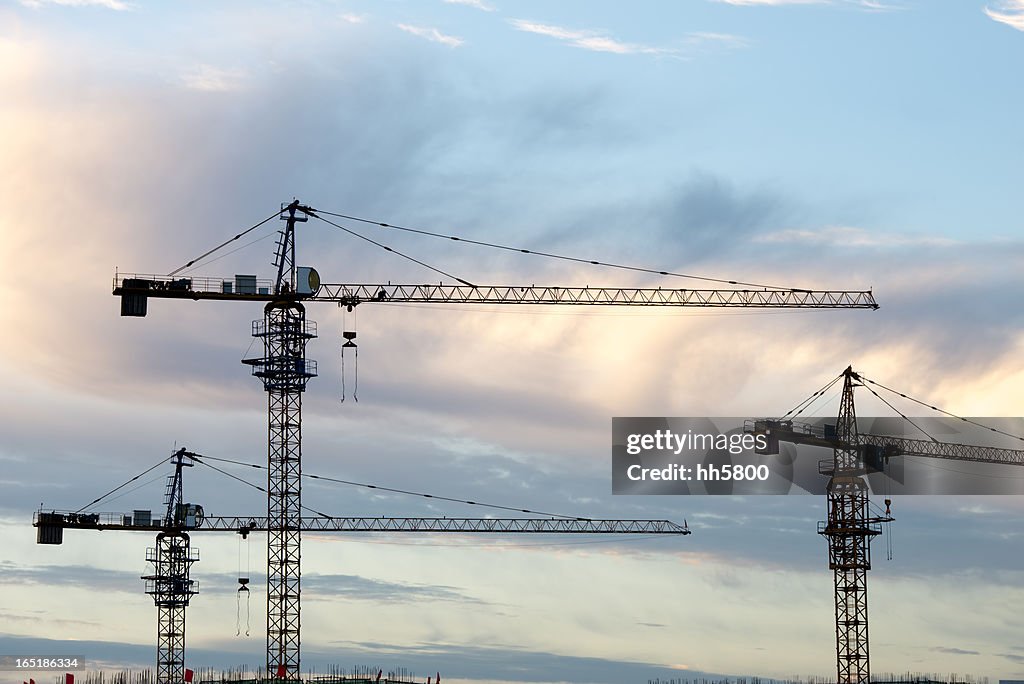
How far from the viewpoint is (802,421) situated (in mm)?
193250

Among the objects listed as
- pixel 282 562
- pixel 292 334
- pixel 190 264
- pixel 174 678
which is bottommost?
pixel 174 678

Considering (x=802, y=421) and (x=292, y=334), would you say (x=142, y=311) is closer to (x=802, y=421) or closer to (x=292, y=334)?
(x=292, y=334)

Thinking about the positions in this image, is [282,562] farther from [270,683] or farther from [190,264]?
[190,264]

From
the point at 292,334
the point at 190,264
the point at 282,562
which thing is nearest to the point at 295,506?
the point at 282,562

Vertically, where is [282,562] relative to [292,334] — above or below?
below

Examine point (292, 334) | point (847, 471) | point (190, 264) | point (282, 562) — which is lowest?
point (282, 562)

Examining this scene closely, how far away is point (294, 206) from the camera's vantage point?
622 ft

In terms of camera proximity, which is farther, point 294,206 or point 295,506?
point 294,206

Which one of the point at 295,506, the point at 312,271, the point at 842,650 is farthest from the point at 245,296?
the point at 842,650

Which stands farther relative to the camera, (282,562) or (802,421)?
(802,421)

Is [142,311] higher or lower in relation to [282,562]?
higher

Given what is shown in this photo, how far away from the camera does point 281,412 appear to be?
174m

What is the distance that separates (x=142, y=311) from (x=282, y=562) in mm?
34694

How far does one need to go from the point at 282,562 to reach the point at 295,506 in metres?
6.99
